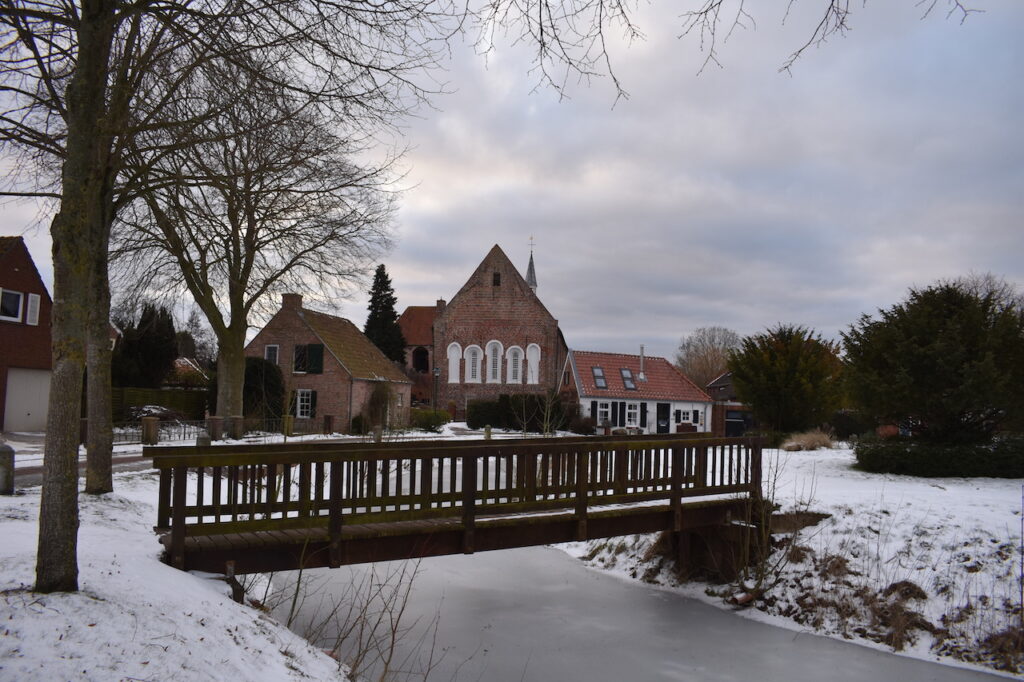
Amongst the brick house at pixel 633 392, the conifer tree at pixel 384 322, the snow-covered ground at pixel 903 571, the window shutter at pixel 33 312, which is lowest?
the snow-covered ground at pixel 903 571

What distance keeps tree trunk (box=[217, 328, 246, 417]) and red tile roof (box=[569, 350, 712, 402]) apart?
19296 mm

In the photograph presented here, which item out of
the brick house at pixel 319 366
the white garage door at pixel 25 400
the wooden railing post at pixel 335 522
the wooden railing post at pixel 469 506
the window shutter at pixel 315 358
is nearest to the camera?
the wooden railing post at pixel 335 522

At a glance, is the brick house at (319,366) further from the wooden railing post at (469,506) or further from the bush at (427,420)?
the wooden railing post at (469,506)

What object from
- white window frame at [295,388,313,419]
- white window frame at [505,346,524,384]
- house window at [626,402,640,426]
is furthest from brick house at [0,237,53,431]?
house window at [626,402,640,426]

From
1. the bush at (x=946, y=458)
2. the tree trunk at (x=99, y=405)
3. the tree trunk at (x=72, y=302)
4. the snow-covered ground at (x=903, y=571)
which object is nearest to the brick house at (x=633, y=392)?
the bush at (x=946, y=458)

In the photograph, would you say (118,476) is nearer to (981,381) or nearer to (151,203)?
(151,203)

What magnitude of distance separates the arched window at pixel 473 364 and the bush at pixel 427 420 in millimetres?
7837

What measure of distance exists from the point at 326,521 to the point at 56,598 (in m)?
2.89

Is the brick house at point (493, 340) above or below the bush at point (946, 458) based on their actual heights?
above

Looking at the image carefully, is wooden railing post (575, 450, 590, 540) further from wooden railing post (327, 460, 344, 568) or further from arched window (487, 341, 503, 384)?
arched window (487, 341, 503, 384)

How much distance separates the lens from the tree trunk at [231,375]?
2322 centimetres

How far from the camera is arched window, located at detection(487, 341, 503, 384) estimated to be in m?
45.8

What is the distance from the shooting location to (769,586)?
1089 centimetres

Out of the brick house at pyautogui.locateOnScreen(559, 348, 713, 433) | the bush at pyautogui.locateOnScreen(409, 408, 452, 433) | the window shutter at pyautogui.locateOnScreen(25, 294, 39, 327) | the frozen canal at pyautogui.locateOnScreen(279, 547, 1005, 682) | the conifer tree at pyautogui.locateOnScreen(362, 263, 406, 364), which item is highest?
the conifer tree at pyautogui.locateOnScreen(362, 263, 406, 364)
